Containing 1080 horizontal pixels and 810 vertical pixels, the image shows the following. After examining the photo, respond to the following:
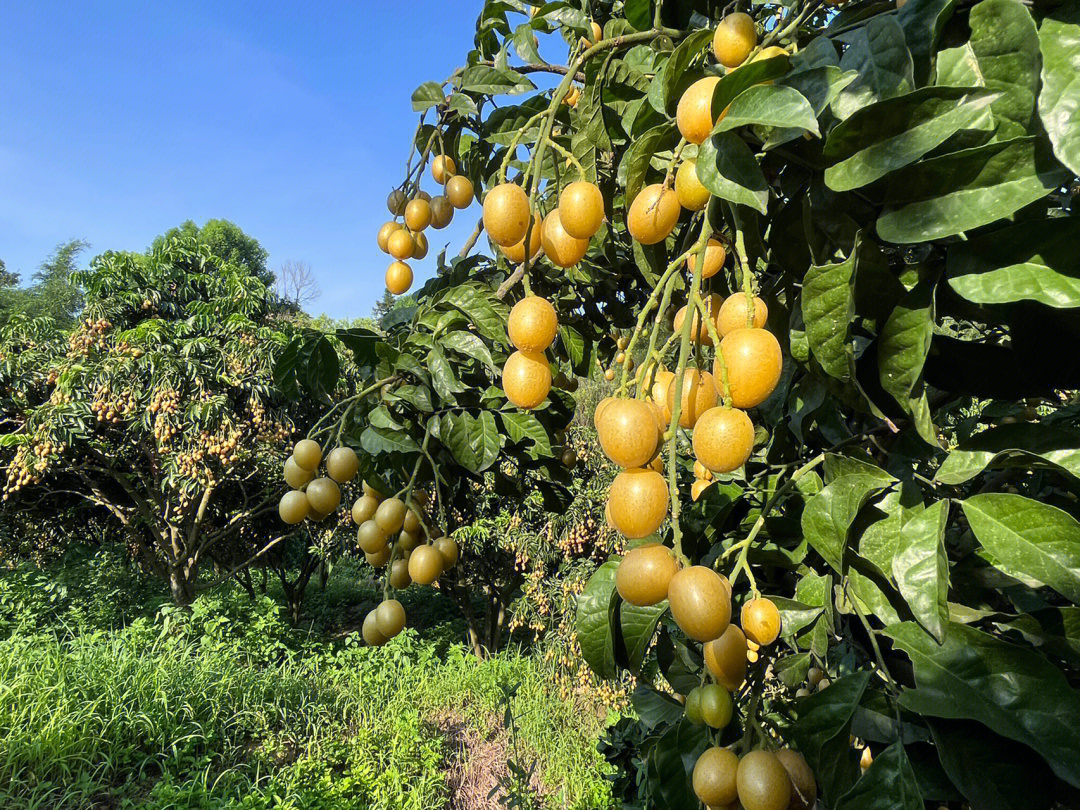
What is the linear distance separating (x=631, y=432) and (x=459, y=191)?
59cm

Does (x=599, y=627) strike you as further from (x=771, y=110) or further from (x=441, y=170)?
(x=441, y=170)

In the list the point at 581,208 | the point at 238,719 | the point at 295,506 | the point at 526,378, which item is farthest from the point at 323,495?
the point at 238,719

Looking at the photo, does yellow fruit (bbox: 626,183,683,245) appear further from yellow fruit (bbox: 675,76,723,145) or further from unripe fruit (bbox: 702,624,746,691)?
unripe fruit (bbox: 702,624,746,691)

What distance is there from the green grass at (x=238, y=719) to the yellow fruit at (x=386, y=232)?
2532 millimetres

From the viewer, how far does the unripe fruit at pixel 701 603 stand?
36 centimetres

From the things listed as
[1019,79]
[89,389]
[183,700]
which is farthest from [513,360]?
[89,389]

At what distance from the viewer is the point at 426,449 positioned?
79cm

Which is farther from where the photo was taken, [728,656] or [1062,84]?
[728,656]

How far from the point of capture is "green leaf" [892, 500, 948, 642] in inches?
13.9

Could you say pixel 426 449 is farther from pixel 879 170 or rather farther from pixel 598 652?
pixel 879 170

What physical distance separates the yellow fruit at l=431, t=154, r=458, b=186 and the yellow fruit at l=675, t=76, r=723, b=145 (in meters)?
0.54

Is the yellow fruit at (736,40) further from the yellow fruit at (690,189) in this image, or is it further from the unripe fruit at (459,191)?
the unripe fruit at (459,191)

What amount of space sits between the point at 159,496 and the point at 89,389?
1.10 metres

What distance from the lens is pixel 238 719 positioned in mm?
3275
